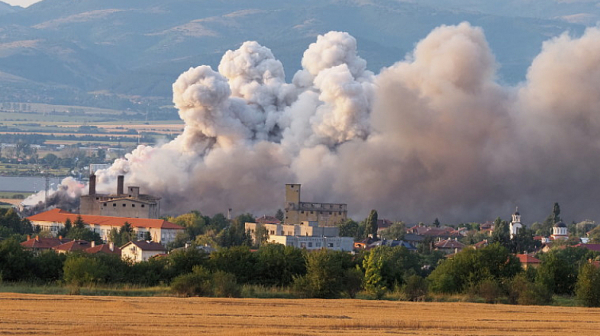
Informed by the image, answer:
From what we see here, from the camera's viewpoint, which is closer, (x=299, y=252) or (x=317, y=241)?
(x=299, y=252)

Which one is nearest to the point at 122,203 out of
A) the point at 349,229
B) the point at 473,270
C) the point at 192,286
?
the point at 349,229

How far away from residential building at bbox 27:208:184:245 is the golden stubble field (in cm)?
4806

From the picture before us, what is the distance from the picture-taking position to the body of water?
545 ft

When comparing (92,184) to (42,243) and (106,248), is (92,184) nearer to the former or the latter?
(42,243)

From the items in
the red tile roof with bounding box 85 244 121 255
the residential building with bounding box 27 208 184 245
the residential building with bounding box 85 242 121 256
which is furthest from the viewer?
the residential building with bounding box 27 208 184 245

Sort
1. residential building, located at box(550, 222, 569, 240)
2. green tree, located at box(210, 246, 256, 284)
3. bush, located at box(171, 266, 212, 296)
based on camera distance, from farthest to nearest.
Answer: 1. residential building, located at box(550, 222, 569, 240)
2. green tree, located at box(210, 246, 256, 284)
3. bush, located at box(171, 266, 212, 296)

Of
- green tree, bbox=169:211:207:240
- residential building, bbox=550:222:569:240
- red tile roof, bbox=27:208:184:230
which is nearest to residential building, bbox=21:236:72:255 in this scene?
red tile roof, bbox=27:208:184:230

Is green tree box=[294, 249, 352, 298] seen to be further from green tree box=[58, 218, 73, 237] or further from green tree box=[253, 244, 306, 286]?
green tree box=[58, 218, 73, 237]

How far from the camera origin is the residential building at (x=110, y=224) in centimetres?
9318

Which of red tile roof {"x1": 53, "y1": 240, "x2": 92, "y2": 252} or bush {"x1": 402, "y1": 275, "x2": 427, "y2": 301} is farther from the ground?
red tile roof {"x1": 53, "y1": 240, "x2": 92, "y2": 252}

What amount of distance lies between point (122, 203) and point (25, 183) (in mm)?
82273

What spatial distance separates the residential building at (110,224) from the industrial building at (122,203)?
7.72 feet

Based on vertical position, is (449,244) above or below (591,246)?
above

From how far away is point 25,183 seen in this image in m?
181
